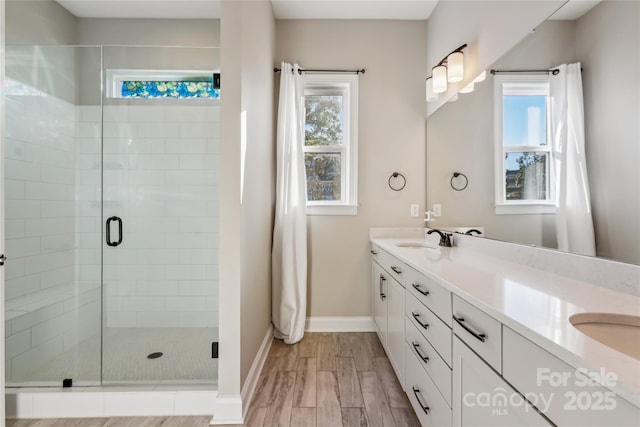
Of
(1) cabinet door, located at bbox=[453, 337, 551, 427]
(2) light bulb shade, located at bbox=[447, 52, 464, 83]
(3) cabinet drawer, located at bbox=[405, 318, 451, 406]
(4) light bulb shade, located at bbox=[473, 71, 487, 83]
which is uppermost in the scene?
Result: (2) light bulb shade, located at bbox=[447, 52, 464, 83]

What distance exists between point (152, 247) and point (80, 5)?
7.36ft

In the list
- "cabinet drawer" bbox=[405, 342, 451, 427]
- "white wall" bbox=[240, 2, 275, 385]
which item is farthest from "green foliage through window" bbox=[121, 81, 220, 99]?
"cabinet drawer" bbox=[405, 342, 451, 427]

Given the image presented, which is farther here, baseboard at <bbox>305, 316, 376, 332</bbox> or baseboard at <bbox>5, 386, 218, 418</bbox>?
baseboard at <bbox>305, 316, 376, 332</bbox>

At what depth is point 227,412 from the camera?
5.18 feet

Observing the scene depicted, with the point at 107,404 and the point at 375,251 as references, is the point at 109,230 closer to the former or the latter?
the point at 107,404

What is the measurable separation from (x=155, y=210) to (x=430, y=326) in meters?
2.22

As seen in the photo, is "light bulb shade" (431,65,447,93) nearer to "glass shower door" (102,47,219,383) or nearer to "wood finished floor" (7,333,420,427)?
"glass shower door" (102,47,219,383)

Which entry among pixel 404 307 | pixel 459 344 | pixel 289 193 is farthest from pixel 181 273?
pixel 459 344

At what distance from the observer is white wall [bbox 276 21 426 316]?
284cm

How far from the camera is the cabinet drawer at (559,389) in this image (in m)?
0.51

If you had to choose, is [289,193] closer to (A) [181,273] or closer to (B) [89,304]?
(A) [181,273]

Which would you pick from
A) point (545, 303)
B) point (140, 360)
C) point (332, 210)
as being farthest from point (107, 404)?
point (545, 303)

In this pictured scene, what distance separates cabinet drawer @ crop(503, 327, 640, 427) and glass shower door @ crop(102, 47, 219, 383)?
76.8 inches

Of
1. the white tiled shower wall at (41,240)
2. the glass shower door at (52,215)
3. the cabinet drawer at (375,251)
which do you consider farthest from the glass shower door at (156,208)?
the cabinet drawer at (375,251)
